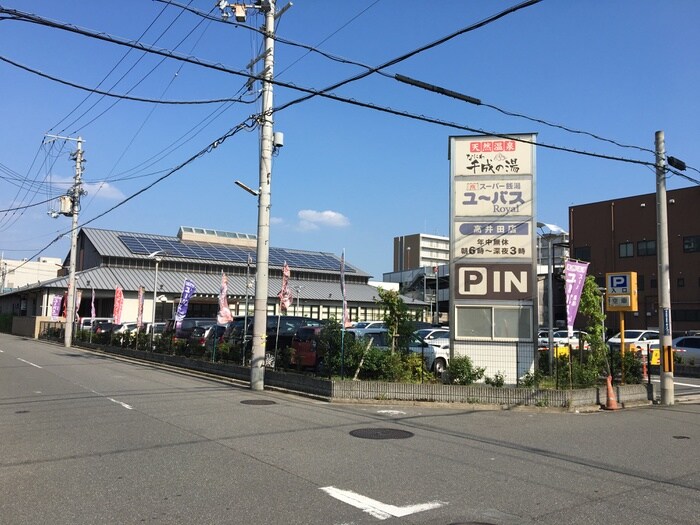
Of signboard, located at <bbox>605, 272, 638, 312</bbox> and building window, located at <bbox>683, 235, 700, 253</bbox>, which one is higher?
building window, located at <bbox>683, 235, 700, 253</bbox>

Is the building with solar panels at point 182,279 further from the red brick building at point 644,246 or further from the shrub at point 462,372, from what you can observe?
the shrub at point 462,372

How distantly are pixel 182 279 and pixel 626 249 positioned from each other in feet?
148

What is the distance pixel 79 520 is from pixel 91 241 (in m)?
55.7

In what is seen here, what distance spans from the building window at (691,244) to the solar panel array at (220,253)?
35379mm

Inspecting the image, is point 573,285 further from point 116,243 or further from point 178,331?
point 116,243

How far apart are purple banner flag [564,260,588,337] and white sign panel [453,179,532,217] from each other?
1882mm

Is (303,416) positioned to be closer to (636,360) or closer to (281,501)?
(281,501)

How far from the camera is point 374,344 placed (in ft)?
54.8

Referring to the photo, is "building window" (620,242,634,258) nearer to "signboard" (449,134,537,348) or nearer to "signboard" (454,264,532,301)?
"signboard" (449,134,537,348)

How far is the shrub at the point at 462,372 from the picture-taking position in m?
14.1

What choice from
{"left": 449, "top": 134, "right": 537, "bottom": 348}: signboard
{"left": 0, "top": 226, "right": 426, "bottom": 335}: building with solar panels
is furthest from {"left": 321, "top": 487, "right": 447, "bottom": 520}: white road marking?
{"left": 0, "top": 226, "right": 426, "bottom": 335}: building with solar panels

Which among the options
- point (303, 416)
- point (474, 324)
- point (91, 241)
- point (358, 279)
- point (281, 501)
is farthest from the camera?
point (358, 279)

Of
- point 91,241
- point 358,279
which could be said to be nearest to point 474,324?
point 91,241

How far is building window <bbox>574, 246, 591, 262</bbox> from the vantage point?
2429 inches
